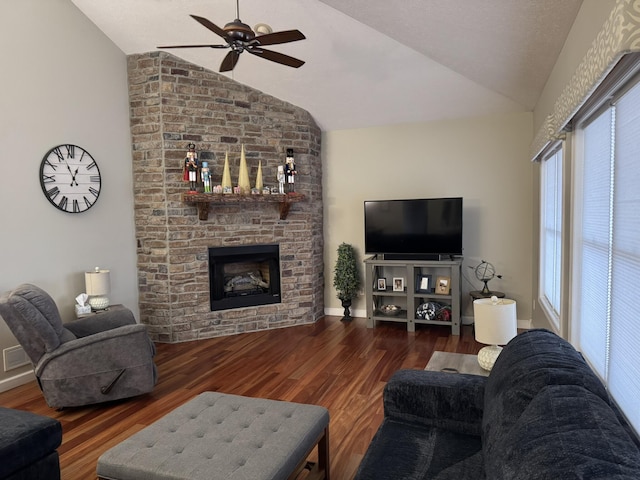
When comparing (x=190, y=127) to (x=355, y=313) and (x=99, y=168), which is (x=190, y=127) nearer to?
(x=99, y=168)

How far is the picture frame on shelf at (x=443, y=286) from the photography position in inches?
207

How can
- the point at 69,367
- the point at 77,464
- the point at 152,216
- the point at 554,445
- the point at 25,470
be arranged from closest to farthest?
the point at 554,445 → the point at 25,470 → the point at 77,464 → the point at 69,367 → the point at 152,216

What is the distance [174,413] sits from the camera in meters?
2.20

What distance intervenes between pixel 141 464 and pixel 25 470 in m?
0.79

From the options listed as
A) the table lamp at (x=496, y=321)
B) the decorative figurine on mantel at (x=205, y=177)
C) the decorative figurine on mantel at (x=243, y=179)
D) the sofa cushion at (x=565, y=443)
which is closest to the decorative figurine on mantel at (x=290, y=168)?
the decorative figurine on mantel at (x=243, y=179)

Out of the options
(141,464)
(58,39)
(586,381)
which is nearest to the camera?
(586,381)

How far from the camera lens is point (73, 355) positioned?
3.16 m

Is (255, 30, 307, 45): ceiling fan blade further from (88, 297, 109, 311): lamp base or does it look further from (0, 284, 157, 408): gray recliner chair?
(88, 297, 109, 311): lamp base

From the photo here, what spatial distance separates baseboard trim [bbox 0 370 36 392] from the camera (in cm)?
364

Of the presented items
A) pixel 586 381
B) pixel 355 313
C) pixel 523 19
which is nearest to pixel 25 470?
pixel 586 381

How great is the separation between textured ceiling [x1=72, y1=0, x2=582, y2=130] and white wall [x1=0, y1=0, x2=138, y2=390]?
406 mm

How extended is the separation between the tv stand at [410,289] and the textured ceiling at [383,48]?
184cm

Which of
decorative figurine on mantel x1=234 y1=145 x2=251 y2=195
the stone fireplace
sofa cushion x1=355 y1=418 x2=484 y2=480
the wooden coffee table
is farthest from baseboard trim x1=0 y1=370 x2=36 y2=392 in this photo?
the wooden coffee table

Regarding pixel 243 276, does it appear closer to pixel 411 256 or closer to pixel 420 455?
pixel 411 256
